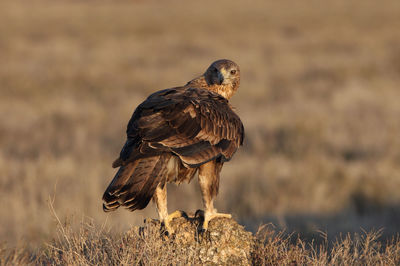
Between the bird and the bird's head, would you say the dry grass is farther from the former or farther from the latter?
the bird's head

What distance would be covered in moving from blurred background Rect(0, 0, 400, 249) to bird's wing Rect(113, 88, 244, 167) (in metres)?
0.82

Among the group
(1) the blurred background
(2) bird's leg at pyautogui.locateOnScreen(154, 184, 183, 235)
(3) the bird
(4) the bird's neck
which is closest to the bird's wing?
(3) the bird

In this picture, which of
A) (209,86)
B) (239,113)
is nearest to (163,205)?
(209,86)

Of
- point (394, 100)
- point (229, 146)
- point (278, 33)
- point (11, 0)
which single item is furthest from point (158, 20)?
point (229, 146)

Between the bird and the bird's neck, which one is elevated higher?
the bird's neck

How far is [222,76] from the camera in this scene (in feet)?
15.7

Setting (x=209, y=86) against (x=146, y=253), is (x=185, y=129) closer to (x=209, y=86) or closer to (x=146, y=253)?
(x=146, y=253)

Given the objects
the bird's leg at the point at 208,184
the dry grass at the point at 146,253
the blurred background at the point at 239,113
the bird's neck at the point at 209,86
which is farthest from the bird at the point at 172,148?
the blurred background at the point at 239,113

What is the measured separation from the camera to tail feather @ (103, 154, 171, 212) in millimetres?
3572

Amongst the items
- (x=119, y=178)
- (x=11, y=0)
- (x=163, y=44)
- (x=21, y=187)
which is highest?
(x=11, y=0)

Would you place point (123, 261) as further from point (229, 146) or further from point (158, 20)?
point (158, 20)

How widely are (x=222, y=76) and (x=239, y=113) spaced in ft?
→ 30.4

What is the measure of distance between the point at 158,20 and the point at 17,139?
76.7 feet

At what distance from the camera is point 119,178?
3658mm
